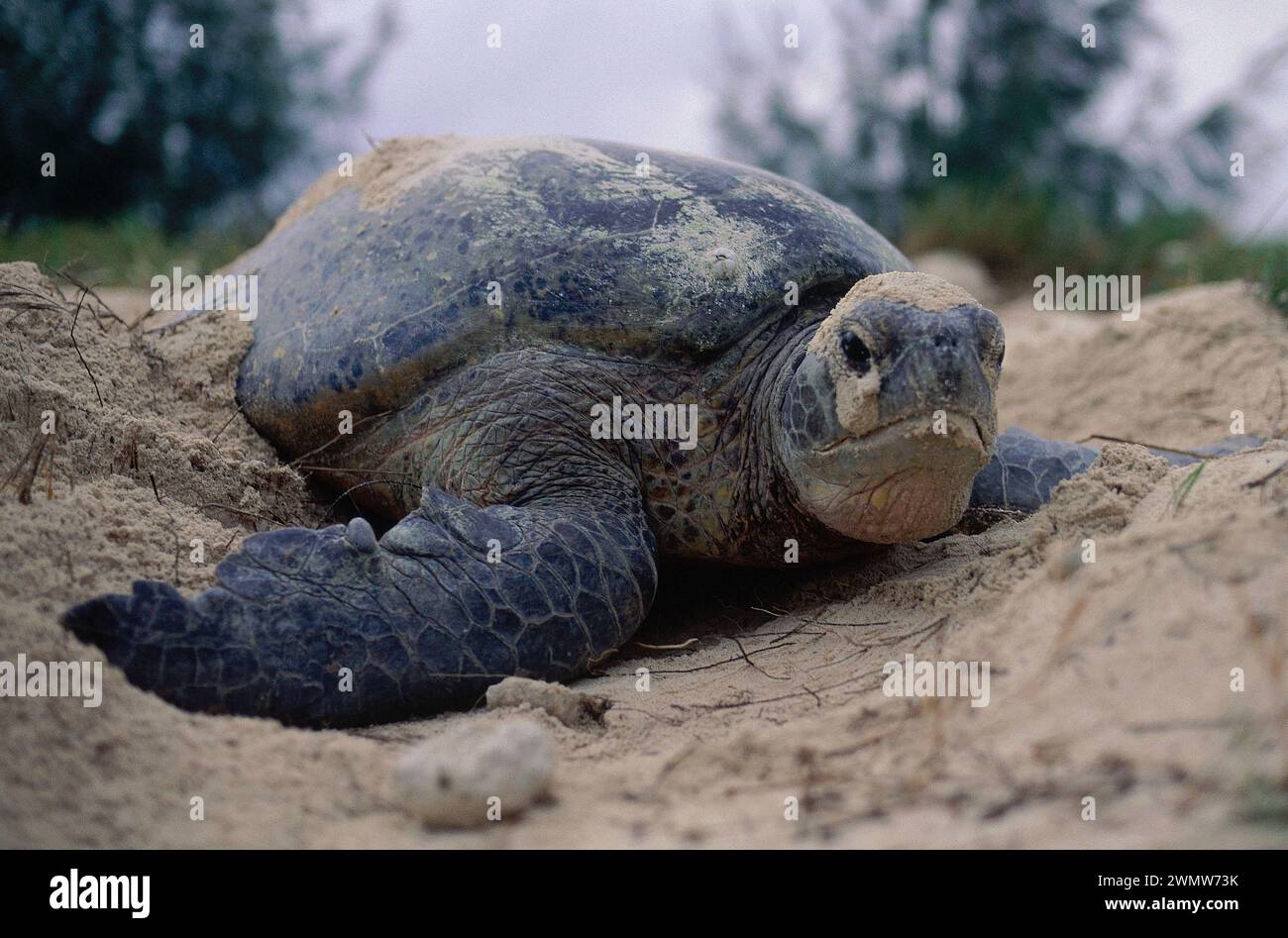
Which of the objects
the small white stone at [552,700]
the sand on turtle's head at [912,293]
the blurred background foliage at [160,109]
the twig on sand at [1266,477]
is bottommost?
the small white stone at [552,700]

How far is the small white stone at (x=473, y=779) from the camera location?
1.53 meters

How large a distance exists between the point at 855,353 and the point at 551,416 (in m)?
0.87

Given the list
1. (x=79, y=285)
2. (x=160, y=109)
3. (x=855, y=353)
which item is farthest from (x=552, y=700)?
(x=160, y=109)

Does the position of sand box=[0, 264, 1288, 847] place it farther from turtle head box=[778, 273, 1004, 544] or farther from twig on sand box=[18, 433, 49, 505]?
turtle head box=[778, 273, 1004, 544]

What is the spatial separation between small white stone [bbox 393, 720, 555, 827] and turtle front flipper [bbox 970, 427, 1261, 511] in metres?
1.99

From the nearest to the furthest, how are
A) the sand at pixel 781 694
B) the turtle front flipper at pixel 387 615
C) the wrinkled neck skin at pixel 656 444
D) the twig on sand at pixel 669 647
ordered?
the sand at pixel 781 694 < the turtle front flipper at pixel 387 615 < the twig on sand at pixel 669 647 < the wrinkled neck skin at pixel 656 444

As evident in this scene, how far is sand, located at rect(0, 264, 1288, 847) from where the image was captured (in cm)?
140

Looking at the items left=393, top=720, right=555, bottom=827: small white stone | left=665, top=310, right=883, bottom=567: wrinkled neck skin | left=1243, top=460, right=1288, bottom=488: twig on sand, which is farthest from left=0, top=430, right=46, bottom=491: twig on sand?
left=1243, top=460, right=1288, bottom=488: twig on sand

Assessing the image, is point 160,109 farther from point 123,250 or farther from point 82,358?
point 82,358

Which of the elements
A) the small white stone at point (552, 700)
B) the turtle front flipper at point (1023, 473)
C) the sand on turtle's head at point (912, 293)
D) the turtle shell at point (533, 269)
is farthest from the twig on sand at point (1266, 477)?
the small white stone at point (552, 700)

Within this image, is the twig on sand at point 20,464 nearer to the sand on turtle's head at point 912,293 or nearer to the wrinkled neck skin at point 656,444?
the wrinkled neck skin at point 656,444

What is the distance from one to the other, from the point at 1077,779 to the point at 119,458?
7.75 ft
